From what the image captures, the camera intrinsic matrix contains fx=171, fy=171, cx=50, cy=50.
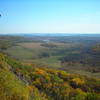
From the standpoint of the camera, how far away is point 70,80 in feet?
75.6

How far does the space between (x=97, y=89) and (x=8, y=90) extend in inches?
662

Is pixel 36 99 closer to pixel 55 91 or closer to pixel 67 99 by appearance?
pixel 67 99

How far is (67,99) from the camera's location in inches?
525

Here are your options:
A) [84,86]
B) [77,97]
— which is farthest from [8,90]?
[84,86]

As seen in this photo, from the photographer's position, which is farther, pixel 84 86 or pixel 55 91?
pixel 84 86

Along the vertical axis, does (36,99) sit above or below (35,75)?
above

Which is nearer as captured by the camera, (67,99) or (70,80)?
(67,99)

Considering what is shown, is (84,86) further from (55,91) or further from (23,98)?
(23,98)

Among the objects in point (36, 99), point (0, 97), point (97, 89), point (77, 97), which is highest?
point (0, 97)

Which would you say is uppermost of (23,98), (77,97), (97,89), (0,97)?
(0,97)

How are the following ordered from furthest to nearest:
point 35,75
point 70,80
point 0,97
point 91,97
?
point 70,80 < point 35,75 < point 91,97 < point 0,97

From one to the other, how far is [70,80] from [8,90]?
673 inches

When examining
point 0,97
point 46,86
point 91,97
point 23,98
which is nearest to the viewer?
point 0,97

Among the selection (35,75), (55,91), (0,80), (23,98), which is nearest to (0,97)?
(23,98)
